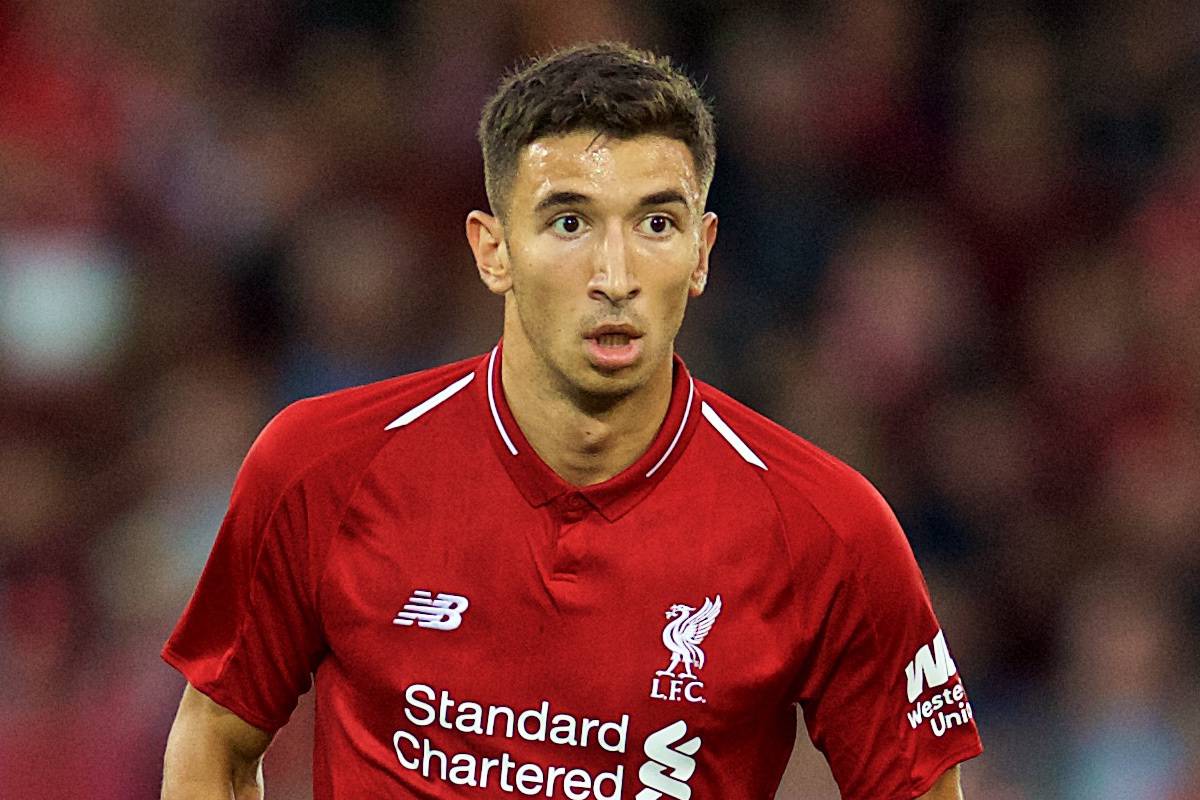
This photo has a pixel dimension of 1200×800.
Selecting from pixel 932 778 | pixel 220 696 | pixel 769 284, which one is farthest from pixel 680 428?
pixel 769 284

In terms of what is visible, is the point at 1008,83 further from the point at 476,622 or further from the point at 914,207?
the point at 476,622

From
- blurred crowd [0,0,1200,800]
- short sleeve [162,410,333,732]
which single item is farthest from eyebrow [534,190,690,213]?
blurred crowd [0,0,1200,800]

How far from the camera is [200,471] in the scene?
5762 mm

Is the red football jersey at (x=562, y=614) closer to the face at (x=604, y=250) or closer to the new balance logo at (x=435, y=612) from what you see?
the new balance logo at (x=435, y=612)

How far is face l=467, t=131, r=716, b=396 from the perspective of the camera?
9.70 feet

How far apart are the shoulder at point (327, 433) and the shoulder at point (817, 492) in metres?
0.58

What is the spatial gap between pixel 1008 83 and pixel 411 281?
91.3 inches

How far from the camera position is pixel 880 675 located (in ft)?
10.3

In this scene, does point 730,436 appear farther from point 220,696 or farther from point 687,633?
point 220,696

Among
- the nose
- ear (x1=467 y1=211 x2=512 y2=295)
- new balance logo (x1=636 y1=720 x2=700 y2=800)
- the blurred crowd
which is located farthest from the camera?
the blurred crowd

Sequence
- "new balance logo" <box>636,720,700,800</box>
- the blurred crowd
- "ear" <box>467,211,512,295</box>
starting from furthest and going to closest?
the blurred crowd, "ear" <box>467,211,512,295</box>, "new balance logo" <box>636,720,700,800</box>

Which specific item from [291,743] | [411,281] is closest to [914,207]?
[411,281]

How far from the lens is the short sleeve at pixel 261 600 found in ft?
10.4

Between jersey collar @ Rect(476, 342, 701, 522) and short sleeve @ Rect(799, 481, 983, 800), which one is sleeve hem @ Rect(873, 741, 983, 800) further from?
jersey collar @ Rect(476, 342, 701, 522)
